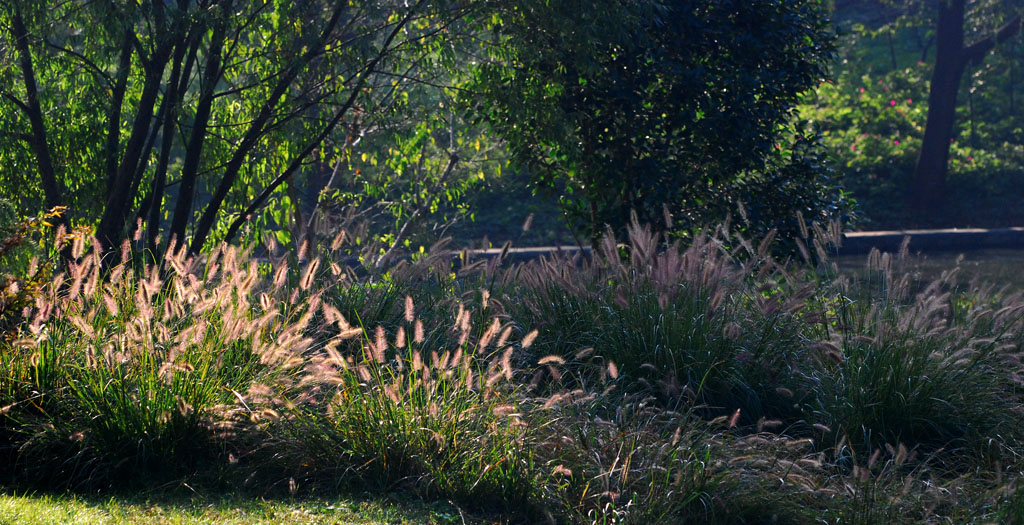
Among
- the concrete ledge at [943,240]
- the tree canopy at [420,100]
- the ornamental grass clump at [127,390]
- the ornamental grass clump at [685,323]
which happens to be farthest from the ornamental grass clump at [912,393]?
the concrete ledge at [943,240]

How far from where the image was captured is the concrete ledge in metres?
17.4

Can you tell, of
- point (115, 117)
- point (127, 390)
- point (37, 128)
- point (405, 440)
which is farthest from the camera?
point (115, 117)

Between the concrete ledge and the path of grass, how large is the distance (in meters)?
14.2

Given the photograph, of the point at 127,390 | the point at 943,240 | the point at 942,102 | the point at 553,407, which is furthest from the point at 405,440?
the point at 942,102

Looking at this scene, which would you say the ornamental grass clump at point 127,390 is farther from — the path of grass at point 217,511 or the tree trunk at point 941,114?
→ the tree trunk at point 941,114

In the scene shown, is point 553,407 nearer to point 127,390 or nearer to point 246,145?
point 127,390

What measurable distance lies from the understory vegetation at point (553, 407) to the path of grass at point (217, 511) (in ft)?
0.46

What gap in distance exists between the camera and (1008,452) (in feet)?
18.4

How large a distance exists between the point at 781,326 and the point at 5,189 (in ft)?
21.2

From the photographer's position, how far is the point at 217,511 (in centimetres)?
454

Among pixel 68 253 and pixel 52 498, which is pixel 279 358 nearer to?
pixel 52 498

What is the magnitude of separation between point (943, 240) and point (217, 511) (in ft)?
52.5

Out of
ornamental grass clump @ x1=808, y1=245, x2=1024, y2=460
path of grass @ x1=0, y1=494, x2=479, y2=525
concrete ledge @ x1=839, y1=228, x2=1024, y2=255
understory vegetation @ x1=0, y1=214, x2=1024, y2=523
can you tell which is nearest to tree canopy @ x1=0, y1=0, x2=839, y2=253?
understory vegetation @ x1=0, y1=214, x2=1024, y2=523

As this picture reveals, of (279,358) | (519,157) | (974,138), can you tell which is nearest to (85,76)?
(519,157)
